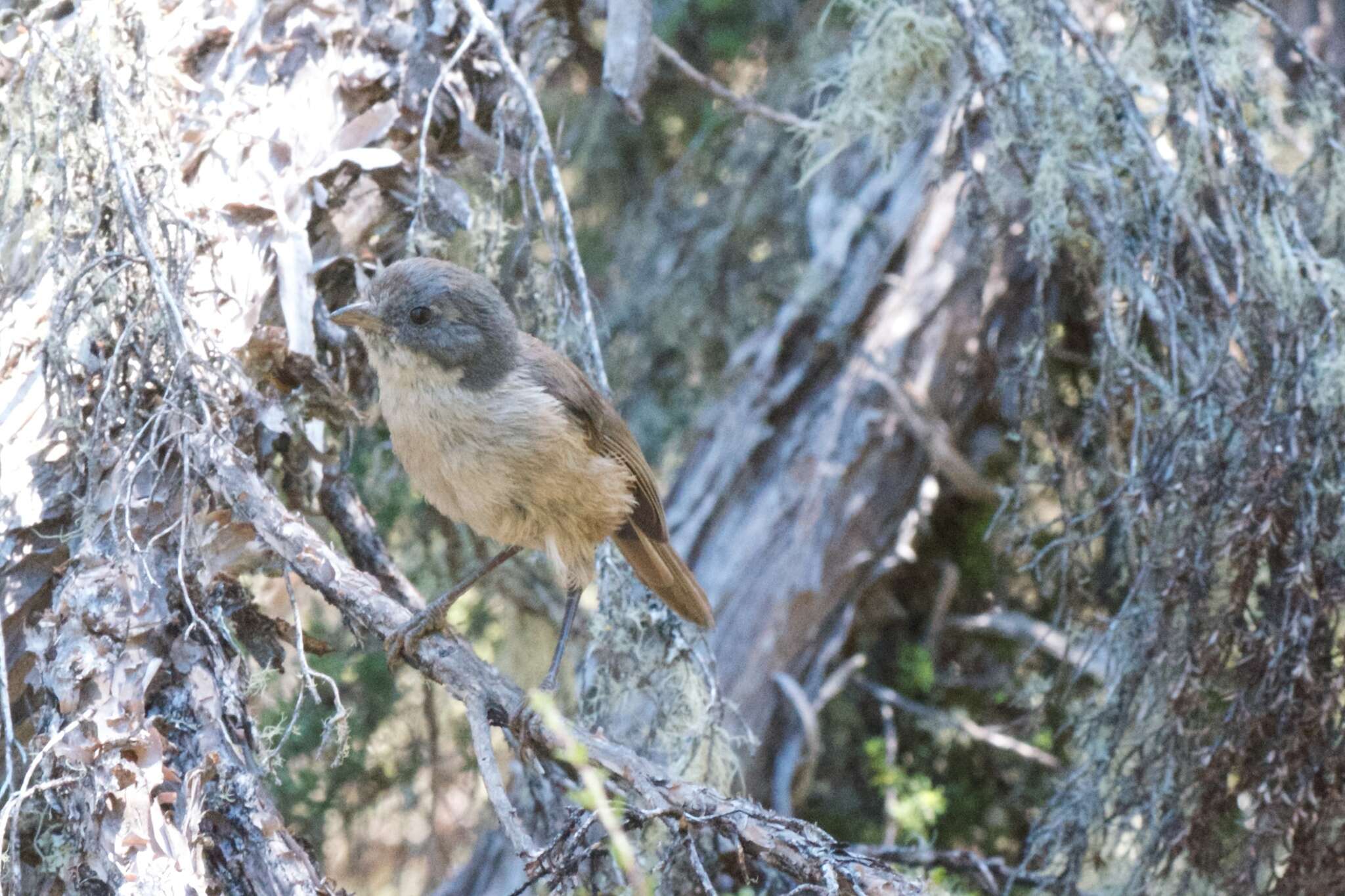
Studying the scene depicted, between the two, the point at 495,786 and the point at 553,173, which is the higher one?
the point at 553,173

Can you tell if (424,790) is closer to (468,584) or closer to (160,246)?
(468,584)

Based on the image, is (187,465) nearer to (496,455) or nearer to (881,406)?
(496,455)

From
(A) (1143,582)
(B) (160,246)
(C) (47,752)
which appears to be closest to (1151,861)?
(A) (1143,582)

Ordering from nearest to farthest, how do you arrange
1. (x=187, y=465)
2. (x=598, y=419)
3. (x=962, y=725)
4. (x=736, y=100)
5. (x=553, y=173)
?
(x=187, y=465)
(x=598, y=419)
(x=553, y=173)
(x=736, y=100)
(x=962, y=725)

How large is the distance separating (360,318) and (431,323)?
0.19 m

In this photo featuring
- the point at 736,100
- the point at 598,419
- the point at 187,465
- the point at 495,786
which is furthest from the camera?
the point at 736,100

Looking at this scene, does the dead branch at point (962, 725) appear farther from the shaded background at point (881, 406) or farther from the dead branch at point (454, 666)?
the dead branch at point (454, 666)

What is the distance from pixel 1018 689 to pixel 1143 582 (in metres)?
2.07

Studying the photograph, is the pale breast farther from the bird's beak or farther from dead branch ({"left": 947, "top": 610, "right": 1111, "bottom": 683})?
dead branch ({"left": 947, "top": 610, "right": 1111, "bottom": 683})

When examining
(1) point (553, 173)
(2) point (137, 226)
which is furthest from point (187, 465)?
(1) point (553, 173)

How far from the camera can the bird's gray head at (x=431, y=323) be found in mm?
3324

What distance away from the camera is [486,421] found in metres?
3.23

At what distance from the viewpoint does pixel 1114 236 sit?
12.5 feet

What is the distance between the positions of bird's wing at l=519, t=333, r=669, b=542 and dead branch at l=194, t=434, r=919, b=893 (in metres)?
0.69
